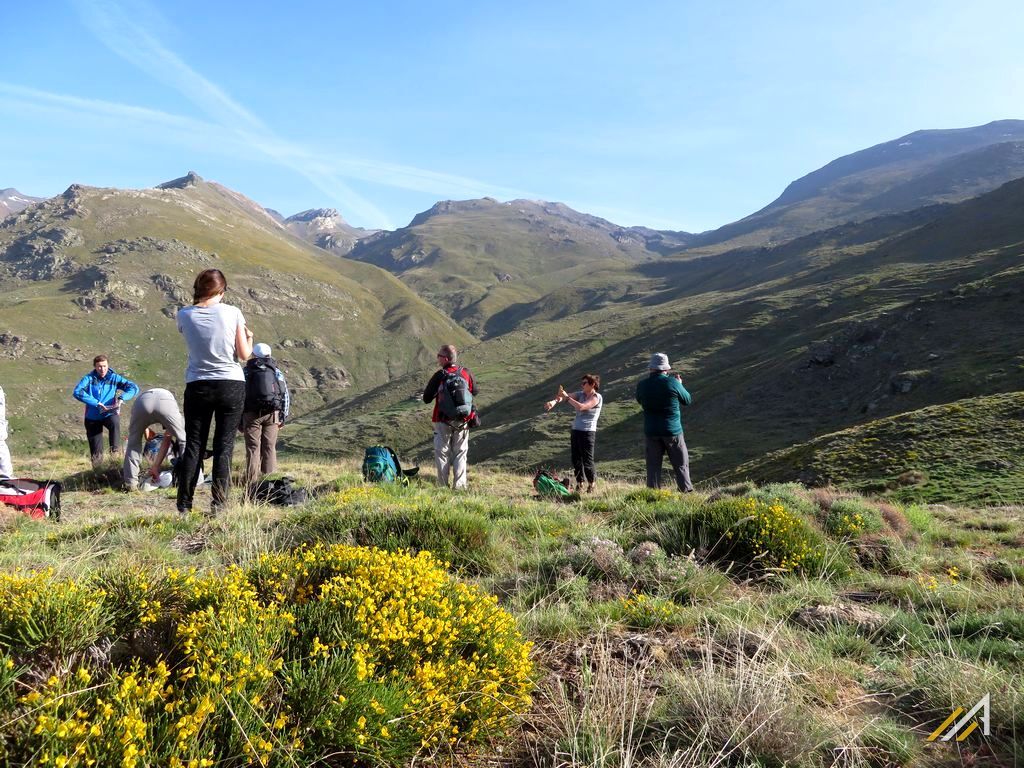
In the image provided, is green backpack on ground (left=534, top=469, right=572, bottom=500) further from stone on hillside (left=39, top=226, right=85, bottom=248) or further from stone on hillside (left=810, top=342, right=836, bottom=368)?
stone on hillside (left=39, top=226, right=85, bottom=248)

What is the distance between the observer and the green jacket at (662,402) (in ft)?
27.8

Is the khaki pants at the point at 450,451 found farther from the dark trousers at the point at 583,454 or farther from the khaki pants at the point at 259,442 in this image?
the khaki pants at the point at 259,442

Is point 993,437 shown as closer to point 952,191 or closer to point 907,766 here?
point 907,766

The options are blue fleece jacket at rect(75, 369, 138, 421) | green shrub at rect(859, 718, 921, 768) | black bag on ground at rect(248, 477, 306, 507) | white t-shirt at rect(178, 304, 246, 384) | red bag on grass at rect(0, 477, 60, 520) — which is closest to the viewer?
green shrub at rect(859, 718, 921, 768)

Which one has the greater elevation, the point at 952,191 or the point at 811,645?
the point at 952,191

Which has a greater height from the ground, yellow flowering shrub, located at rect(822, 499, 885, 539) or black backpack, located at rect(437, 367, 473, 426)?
black backpack, located at rect(437, 367, 473, 426)

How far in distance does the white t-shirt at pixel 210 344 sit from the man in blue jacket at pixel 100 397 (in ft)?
18.2

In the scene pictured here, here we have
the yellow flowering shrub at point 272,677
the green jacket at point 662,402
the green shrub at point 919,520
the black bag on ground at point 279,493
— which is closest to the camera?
the yellow flowering shrub at point 272,677

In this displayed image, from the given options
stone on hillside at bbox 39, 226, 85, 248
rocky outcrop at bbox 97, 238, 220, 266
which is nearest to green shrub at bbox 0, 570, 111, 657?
rocky outcrop at bbox 97, 238, 220, 266

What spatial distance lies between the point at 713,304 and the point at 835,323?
109 feet

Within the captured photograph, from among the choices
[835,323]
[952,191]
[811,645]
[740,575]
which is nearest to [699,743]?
[811,645]

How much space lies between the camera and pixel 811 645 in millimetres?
2990

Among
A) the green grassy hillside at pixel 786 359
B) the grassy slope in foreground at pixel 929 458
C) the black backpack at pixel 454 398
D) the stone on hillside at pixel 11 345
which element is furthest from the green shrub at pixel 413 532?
the stone on hillside at pixel 11 345

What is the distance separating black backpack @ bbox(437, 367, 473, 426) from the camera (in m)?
8.30
